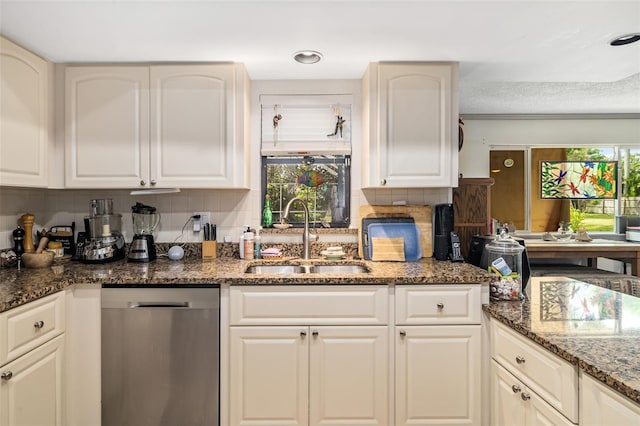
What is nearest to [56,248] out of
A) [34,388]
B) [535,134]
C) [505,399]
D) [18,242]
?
[18,242]

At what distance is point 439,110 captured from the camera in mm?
2201

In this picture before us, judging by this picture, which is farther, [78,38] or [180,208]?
[180,208]

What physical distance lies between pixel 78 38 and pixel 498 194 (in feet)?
14.7

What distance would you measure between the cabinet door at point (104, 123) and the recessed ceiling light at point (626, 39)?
2.61 meters

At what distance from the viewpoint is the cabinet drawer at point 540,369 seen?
3.82ft

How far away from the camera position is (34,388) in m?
1.57

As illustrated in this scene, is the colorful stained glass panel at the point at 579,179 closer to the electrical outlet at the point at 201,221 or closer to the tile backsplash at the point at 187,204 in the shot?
the tile backsplash at the point at 187,204

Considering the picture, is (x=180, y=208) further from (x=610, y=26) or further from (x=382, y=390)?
(x=610, y=26)

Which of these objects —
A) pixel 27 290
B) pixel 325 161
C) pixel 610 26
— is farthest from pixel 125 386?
pixel 610 26

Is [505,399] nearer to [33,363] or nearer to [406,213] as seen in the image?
[406,213]

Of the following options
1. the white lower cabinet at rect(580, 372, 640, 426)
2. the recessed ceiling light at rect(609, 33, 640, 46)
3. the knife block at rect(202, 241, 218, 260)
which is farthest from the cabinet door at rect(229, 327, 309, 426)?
the recessed ceiling light at rect(609, 33, 640, 46)

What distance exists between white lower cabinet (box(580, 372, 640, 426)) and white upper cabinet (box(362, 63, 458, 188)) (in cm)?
134

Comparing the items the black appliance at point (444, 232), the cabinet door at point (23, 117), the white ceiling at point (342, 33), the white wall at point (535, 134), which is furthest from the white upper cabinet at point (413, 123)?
the white wall at point (535, 134)

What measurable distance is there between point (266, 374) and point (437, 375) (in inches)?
34.4
